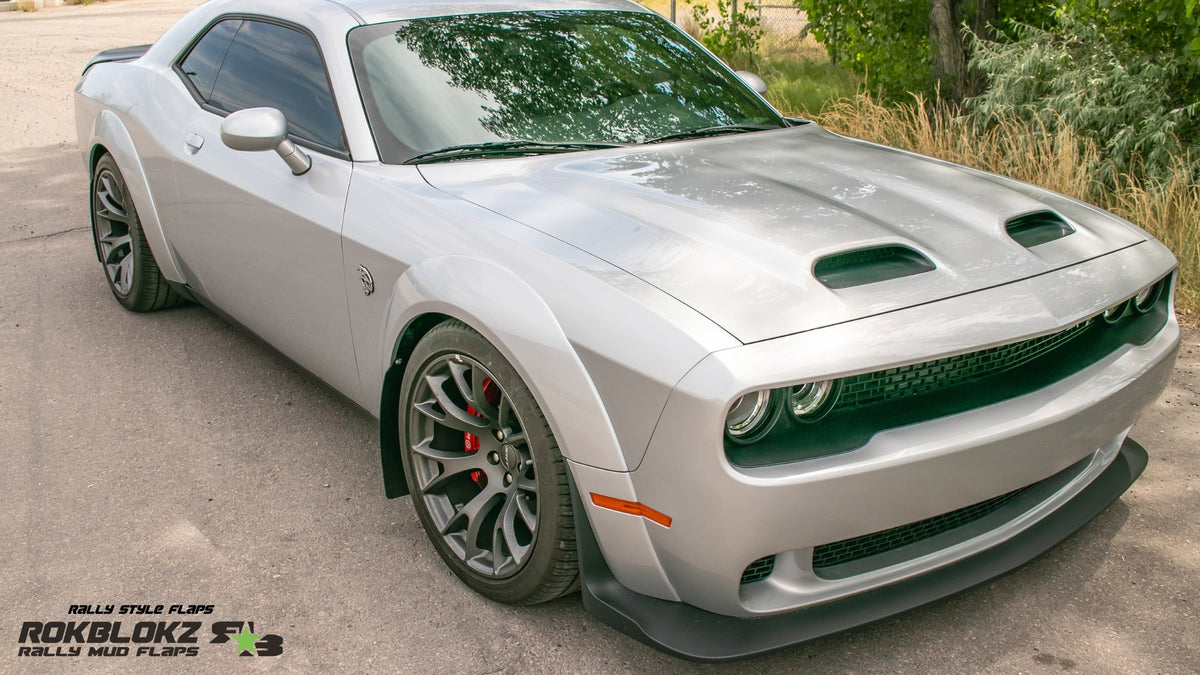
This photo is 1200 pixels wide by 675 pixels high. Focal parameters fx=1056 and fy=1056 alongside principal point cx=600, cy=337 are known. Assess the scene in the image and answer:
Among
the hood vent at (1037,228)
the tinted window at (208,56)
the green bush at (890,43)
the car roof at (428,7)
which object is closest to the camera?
the hood vent at (1037,228)

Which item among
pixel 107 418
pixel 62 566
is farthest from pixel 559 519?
pixel 107 418

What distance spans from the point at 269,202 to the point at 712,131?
1.49 meters

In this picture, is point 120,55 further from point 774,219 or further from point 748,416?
point 748,416

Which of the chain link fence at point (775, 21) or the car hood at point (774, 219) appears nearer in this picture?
the car hood at point (774, 219)

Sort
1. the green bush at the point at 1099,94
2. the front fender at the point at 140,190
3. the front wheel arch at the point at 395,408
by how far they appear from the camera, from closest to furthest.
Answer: the front wheel arch at the point at 395,408
the front fender at the point at 140,190
the green bush at the point at 1099,94

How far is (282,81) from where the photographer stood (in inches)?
145

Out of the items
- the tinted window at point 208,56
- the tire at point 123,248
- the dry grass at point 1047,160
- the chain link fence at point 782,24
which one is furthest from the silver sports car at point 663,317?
the chain link fence at point 782,24

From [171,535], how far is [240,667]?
732 millimetres

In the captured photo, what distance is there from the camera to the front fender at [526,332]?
7.66 feet

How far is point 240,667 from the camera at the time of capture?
264 cm

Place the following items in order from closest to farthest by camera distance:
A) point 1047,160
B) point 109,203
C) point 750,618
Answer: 1. point 750,618
2. point 109,203
3. point 1047,160

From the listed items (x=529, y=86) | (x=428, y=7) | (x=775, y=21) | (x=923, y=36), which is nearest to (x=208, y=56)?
(x=428, y=7)

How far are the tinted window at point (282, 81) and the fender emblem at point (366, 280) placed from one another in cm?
45

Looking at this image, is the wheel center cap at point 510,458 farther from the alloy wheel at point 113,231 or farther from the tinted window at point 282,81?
the alloy wheel at point 113,231
